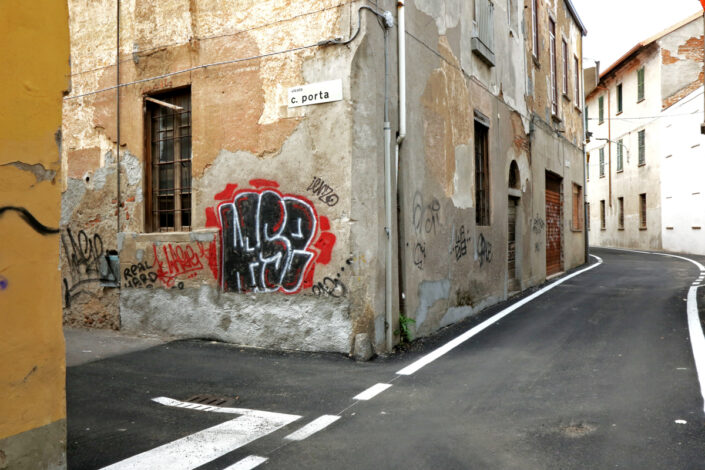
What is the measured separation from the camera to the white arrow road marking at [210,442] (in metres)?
3.71

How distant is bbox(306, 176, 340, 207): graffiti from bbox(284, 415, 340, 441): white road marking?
9.31 ft

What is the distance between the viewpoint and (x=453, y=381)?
572cm

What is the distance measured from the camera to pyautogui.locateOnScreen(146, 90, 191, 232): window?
27.2 feet

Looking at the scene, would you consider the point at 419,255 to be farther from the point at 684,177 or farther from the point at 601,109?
the point at 601,109

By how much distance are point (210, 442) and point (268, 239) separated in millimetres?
3490

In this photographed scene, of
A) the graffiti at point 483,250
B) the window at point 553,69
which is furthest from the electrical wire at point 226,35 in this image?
the window at point 553,69

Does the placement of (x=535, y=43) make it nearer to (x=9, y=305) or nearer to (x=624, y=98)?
(x=9, y=305)

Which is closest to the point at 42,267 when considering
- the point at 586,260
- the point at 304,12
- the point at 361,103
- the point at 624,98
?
the point at 361,103

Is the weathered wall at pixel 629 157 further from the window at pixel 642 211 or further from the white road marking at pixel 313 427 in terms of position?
the white road marking at pixel 313 427

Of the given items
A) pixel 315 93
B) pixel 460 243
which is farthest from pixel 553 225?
pixel 315 93

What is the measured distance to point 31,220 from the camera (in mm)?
3078

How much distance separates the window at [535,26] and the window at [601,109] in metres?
23.1

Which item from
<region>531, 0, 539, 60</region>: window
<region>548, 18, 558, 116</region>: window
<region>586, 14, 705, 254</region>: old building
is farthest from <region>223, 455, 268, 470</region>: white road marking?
<region>586, 14, 705, 254</region>: old building

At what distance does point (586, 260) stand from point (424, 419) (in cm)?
1658
